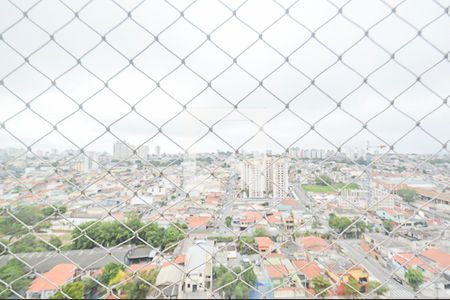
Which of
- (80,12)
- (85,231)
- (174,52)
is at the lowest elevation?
(85,231)

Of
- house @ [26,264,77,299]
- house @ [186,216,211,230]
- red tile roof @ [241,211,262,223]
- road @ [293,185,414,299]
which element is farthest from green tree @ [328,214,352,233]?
house @ [26,264,77,299]

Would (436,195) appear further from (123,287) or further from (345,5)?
(123,287)

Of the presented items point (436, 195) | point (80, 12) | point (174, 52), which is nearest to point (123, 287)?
point (174, 52)

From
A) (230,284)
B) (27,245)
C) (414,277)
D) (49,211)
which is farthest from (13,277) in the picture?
(414,277)

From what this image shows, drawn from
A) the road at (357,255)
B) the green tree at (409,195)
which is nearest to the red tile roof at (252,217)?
the road at (357,255)

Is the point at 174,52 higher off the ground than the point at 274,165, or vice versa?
the point at 174,52

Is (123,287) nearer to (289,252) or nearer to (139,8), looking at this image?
(289,252)

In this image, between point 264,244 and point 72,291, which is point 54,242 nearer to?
point 72,291

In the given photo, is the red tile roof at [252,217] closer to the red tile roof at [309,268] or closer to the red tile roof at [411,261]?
the red tile roof at [309,268]

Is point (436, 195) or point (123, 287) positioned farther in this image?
point (436, 195)
